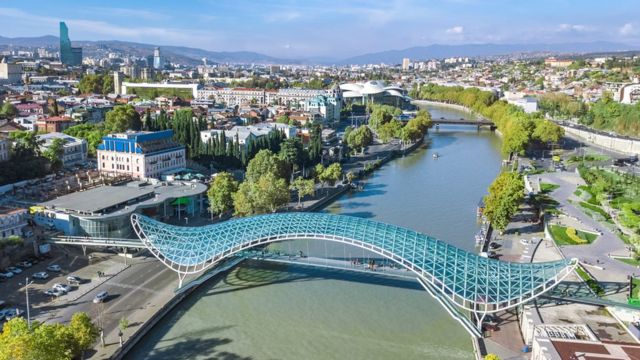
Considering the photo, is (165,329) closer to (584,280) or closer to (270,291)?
(270,291)

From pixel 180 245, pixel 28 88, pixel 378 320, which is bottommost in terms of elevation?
pixel 378 320

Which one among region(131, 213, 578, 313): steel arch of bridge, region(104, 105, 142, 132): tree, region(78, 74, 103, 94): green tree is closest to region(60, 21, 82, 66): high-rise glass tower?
region(78, 74, 103, 94): green tree

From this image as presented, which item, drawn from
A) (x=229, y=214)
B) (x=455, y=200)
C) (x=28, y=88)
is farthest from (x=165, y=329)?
(x=28, y=88)

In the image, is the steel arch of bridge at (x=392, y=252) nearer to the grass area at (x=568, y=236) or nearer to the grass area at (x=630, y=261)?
the grass area at (x=630, y=261)

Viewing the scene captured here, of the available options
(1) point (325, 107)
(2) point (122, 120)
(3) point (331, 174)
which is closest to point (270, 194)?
(3) point (331, 174)

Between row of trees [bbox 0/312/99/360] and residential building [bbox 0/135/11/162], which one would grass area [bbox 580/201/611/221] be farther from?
residential building [bbox 0/135/11/162]

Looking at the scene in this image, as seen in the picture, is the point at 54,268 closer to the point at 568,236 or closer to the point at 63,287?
the point at 63,287
